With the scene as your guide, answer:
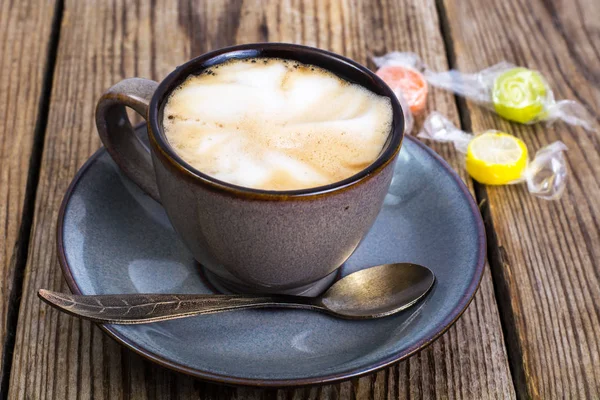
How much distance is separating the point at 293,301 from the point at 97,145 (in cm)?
50

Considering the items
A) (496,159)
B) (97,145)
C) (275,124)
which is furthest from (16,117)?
(496,159)

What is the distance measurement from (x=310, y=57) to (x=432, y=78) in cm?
47

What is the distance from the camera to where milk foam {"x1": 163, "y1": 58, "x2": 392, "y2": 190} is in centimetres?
80

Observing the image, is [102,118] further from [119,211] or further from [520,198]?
[520,198]

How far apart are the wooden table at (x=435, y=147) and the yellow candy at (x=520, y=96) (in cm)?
2

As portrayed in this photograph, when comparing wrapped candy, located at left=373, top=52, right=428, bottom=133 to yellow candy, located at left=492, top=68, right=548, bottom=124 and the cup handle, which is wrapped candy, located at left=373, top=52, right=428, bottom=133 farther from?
the cup handle

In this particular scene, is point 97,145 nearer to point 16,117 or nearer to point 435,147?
point 16,117

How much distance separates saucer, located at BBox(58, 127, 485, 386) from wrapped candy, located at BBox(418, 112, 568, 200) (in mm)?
157

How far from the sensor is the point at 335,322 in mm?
830

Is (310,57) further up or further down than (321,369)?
further up

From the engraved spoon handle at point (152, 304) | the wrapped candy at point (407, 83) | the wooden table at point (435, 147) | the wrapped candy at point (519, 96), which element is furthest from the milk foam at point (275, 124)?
the wrapped candy at point (519, 96)

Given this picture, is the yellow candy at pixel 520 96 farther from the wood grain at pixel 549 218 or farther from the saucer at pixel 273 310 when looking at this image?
the saucer at pixel 273 310

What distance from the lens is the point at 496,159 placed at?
1131 millimetres

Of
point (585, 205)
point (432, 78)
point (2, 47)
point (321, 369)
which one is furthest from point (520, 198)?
point (2, 47)
